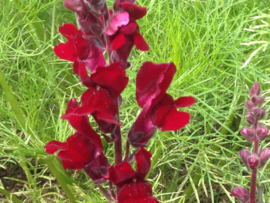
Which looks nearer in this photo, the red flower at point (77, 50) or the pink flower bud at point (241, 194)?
the red flower at point (77, 50)

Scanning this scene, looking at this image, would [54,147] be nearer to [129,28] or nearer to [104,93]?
[104,93]

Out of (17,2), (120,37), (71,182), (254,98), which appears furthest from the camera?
(17,2)

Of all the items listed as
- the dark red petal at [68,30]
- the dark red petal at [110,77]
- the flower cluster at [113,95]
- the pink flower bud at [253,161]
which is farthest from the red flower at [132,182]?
the pink flower bud at [253,161]

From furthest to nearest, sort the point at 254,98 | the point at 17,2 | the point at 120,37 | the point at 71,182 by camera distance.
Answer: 1. the point at 17,2
2. the point at 71,182
3. the point at 254,98
4. the point at 120,37

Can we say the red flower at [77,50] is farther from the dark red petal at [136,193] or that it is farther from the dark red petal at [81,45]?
the dark red petal at [136,193]

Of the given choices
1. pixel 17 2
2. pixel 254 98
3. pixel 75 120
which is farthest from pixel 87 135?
pixel 17 2

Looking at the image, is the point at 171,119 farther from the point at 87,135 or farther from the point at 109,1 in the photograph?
the point at 109,1

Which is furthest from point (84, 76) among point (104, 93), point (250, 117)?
point (250, 117)
